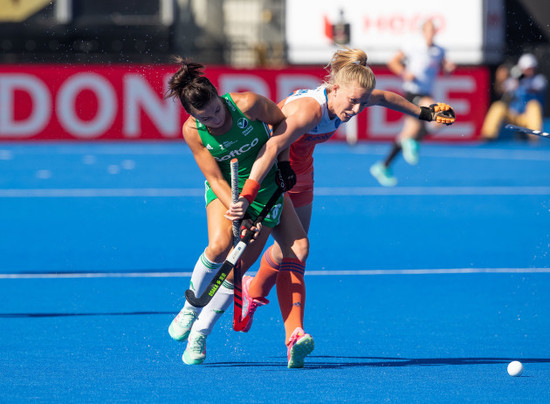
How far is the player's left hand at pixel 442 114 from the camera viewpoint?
6.41 m

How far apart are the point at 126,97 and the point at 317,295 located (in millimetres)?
14411

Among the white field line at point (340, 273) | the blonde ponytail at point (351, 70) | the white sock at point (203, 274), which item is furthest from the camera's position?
the white field line at point (340, 273)

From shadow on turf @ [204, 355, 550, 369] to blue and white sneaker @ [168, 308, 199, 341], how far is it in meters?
0.21

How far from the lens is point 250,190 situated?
221 inches

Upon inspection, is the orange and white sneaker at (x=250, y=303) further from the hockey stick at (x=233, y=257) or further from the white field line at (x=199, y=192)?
the white field line at (x=199, y=192)

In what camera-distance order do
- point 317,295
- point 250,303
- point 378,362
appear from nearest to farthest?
point 378,362 < point 250,303 < point 317,295

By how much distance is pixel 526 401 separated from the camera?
5070 mm

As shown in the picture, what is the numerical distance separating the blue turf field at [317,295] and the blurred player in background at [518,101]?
23.0 ft

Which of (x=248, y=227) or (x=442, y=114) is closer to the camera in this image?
(x=248, y=227)

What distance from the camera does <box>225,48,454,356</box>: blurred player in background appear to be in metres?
5.66

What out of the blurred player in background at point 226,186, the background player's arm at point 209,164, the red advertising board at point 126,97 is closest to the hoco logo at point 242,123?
the blurred player in background at point 226,186

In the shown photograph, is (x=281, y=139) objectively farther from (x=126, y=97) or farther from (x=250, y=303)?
(x=126, y=97)

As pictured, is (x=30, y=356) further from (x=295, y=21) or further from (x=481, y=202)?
(x=295, y=21)

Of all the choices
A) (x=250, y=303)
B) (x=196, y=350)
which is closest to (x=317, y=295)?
(x=250, y=303)
